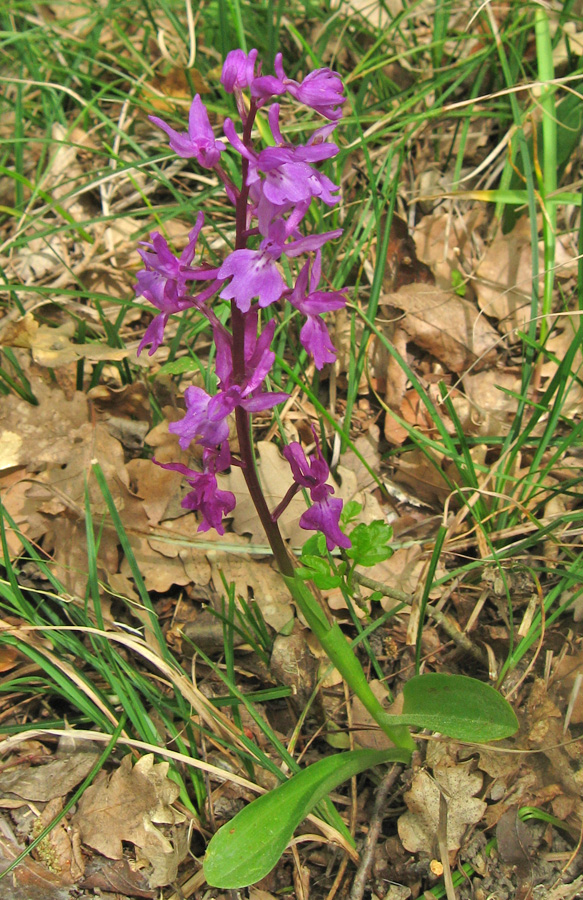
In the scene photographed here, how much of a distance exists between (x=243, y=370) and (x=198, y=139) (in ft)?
1.64

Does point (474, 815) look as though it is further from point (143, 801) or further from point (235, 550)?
point (235, 550)

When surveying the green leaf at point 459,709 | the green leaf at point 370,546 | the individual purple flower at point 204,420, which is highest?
the individual purple flower at point 204,420

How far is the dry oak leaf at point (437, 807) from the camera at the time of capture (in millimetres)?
2049

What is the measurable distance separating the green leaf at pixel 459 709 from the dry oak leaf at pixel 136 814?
0.75 meters

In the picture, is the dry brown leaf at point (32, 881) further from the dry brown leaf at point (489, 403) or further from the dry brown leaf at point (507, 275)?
the dry brown leaf at point (507, 275)

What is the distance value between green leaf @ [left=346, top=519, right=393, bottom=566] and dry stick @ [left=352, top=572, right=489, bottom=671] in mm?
202

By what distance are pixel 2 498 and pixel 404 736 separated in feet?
5.44

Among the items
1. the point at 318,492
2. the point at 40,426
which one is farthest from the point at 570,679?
the point at 40,426

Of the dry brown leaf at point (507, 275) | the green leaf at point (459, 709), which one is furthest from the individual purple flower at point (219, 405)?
the dry brown leaf at point (507, 275)

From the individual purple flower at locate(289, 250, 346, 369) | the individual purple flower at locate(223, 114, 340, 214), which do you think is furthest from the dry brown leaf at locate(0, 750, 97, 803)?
the individual purple flower at locate(223, 114, 340, 214)

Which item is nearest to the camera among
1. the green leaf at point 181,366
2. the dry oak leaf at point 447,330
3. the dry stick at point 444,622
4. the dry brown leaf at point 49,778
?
the dry brown leaf at point 49,778

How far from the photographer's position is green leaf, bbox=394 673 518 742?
1809 mm

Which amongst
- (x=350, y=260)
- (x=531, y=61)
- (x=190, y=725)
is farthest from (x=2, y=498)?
(x=531, y=61)

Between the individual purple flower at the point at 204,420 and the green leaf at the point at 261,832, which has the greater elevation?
the individual purple flower at the point at 204,420
